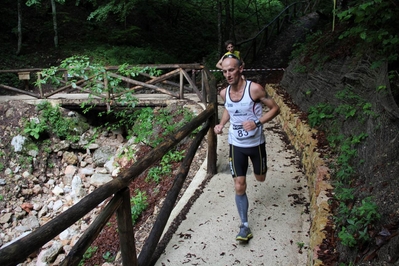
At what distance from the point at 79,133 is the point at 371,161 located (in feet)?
27.7

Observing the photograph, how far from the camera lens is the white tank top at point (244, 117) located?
3.36 meters

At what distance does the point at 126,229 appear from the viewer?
2.71 meters

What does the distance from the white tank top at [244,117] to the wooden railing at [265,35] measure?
11817mm

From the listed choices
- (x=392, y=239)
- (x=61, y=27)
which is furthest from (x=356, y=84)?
(x=61, y=27)

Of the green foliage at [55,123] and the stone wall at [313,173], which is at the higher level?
the stone wall at [313,173]

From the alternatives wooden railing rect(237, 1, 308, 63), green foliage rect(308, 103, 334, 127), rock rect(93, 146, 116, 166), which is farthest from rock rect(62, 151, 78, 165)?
wooden railing rect(237, 1, 308, 63)

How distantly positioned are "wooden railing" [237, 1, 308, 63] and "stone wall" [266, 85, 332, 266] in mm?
8699

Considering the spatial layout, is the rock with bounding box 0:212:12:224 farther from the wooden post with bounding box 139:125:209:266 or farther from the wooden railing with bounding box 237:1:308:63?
the wooden railing with bounding box 237:1:308:63

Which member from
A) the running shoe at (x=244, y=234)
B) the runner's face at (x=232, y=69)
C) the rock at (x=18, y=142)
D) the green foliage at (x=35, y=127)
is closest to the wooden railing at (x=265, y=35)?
the green foliage at (x=35, y=127)

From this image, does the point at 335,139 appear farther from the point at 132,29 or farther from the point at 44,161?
the point at 132,29

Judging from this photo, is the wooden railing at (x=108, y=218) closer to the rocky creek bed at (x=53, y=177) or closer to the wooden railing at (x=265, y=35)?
the rocky creek bed at (x=53, y=177)

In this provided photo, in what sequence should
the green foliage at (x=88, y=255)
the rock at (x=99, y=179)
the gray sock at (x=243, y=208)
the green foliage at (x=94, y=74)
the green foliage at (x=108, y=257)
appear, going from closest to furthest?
the gray sock at (x=243, y=208)
the green foliage at (x=108, y=257)
the green foliage at (x=88, y=255)
the green foliage at (x=94, y=74)
the rock at (x=99, y=179)

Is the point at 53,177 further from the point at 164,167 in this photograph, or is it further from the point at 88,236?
the point at 88,236

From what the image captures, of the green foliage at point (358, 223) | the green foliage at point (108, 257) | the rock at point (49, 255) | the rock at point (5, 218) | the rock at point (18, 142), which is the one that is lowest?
the rock at point (5, 218)
